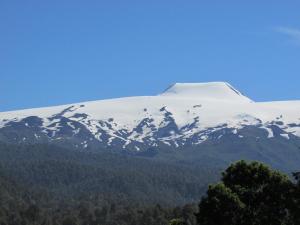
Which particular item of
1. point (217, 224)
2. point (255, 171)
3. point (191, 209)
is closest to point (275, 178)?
point (255, 171)

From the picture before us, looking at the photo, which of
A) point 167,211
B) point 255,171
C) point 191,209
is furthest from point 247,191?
point 167,211

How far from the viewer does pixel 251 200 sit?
56344 mm

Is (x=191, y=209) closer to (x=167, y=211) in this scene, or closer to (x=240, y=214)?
(x=167, y=211)

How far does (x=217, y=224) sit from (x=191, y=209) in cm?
11235

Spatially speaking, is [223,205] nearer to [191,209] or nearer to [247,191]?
[247,191]

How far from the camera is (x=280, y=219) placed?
55.5 meters

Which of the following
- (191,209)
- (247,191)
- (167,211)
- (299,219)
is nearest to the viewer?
(299,219)

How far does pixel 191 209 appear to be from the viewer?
16725 cm

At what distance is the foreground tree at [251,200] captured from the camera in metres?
55.0

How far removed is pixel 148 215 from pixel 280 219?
443 feet

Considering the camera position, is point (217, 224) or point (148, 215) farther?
point (148, 215)

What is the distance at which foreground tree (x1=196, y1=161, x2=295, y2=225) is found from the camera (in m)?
55.0

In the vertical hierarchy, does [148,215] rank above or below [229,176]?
below

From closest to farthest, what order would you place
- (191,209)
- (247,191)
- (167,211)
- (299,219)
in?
(299,219), (247,191), (191,209), (167,211)
